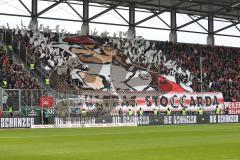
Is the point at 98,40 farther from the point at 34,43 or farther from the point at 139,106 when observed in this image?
the point at 139,106

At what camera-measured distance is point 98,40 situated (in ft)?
200

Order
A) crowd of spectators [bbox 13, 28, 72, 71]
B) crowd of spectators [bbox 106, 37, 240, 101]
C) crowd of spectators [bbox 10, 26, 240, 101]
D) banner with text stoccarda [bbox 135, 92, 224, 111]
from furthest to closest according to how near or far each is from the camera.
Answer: crowd of spectators [bbox 106, 37, 240, 101]
crowd of spectators [bbox 10, 26, 240, 101]
crowd of spectators [bbox 13, 28, 72, 71]
banner with text stoccarda [bbox 135, 92, 224, 111]

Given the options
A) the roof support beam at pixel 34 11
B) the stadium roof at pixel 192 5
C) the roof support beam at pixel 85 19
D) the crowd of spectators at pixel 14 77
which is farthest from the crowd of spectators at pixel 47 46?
the stadium roof at pixel 192 5

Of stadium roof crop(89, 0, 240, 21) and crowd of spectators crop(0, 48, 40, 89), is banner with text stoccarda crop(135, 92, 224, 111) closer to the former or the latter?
crowd of spectators crop(0, 48, 40, 89)

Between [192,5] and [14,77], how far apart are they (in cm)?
2581

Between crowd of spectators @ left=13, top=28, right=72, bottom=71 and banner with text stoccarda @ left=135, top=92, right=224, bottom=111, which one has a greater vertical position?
crowd of spectators @ left=13, top=28, right=72, bottom=71

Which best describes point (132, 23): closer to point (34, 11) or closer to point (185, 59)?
point (185, 59)

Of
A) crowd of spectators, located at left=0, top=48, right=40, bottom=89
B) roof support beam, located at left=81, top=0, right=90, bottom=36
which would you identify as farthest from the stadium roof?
crowd of spectators, located at left=0, top=48, right=40, bottom=89

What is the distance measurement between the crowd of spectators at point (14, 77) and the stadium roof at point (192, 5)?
562 inches

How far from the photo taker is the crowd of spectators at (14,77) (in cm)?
4788

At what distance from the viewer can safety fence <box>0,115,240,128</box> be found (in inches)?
1593

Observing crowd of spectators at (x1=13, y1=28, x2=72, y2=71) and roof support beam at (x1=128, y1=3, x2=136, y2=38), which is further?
roof support beam at (x1=128, y1=3, x2=136, y2=38)

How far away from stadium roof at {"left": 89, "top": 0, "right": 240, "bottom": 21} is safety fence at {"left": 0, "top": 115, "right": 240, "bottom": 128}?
679 inches

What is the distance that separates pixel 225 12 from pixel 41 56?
26206 mm
